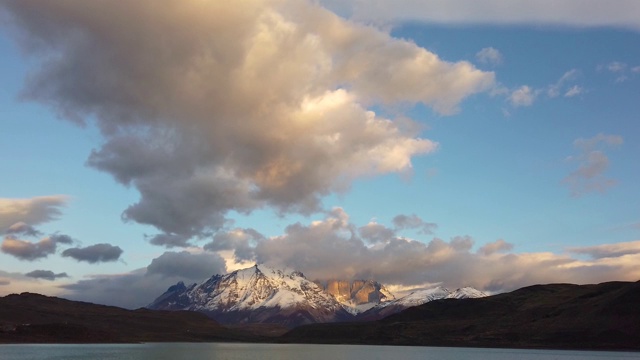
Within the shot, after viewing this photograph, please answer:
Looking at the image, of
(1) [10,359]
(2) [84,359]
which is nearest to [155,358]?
(2) [84,359]

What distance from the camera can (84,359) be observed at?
6964 inches

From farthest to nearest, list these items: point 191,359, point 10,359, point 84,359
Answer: point 191,359 → point 84,359 → point 10,359

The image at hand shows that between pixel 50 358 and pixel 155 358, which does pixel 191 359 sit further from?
pixel 50 358

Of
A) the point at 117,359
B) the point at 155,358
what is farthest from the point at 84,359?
the point at 155,358

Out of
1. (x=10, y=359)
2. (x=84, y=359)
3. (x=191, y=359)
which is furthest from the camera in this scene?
(x=191, y=359)

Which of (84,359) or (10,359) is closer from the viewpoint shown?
(10,359)

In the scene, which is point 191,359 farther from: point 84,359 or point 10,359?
point 10,359

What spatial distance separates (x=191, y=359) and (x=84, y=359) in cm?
3412

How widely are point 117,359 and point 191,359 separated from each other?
25.0 m

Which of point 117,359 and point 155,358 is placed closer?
point 117,359

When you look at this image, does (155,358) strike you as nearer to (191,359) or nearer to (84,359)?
(191,359)

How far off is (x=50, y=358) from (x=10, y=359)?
40.2 feet

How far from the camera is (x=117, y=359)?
179 metres

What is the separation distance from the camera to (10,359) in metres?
166
